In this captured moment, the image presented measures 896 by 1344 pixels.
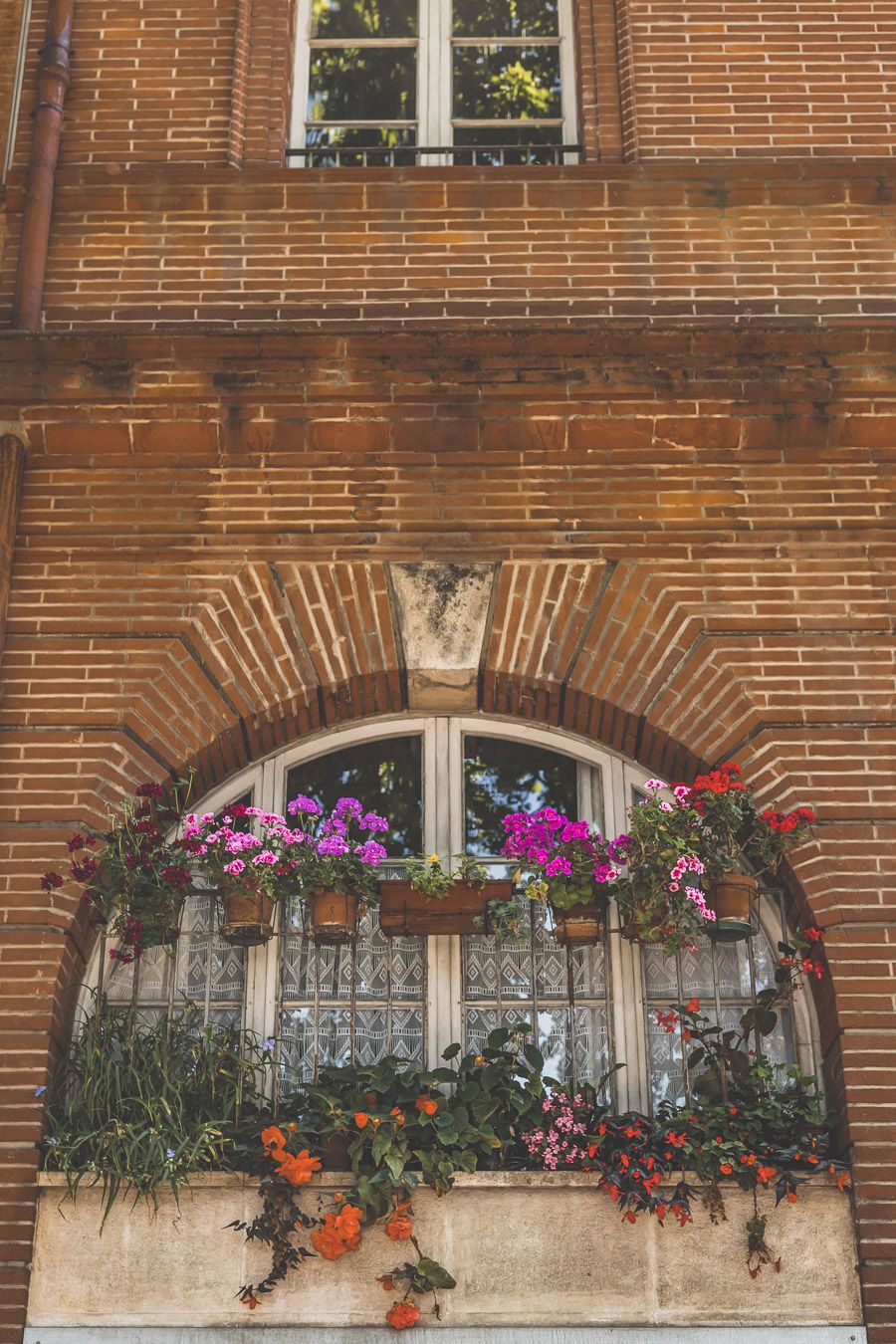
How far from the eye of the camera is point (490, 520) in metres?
7.68

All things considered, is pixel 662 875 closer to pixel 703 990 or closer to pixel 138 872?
pixel 703 990

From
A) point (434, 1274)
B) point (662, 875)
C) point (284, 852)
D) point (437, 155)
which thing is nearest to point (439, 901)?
point (284, 852)

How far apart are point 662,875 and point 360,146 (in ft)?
14.0

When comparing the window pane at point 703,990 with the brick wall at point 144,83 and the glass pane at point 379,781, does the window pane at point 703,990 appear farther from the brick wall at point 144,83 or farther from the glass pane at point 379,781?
the brick wall at point 144,83

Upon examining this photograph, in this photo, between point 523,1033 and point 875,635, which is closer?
point 523,1033

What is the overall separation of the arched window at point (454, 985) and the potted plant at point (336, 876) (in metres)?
0.22

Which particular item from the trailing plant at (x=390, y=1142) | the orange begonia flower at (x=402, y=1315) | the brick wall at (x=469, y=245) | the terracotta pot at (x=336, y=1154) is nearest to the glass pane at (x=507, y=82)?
the brick wall at (x=469, y=245)

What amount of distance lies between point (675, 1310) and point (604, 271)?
466 cm

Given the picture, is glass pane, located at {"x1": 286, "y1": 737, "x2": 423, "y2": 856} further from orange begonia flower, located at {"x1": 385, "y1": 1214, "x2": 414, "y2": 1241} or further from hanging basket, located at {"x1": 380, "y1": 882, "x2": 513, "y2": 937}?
orange begonia flower, located at {"x1": 385, "y1": 1214, "x2": 414, "y2": 1241}

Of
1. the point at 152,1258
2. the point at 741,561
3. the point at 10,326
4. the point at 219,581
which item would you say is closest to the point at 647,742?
the point at 741,561

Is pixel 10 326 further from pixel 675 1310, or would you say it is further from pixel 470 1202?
pixel 675 1310

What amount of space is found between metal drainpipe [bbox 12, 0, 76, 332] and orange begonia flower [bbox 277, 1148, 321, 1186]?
3.90 meters

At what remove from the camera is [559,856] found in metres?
6.99

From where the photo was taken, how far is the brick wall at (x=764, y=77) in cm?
854
